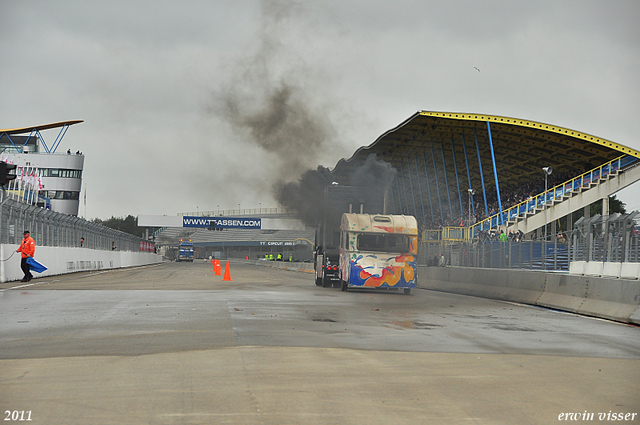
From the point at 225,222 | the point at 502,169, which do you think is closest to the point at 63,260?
the point at 502,169

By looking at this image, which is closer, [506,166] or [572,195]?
[572,195]

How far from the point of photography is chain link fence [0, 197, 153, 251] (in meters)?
27.3

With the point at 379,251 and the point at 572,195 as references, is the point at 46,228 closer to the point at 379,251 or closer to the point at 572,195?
the point at 379,251

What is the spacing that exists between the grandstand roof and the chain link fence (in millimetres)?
15372

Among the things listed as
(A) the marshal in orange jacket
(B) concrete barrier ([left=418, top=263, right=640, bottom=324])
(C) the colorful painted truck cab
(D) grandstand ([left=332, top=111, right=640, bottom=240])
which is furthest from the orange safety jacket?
(B) concrete barrier ([left=418, top=263, right=640, bottom=324])

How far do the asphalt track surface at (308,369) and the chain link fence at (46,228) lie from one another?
14.8m

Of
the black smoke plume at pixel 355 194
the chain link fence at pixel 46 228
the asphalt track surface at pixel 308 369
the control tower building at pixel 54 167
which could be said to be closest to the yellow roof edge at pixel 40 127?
the control tower building at pixel 54 167

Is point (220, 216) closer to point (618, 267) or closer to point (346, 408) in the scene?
point (618, 267)

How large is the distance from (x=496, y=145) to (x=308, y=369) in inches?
2088

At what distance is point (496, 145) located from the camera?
190 feet

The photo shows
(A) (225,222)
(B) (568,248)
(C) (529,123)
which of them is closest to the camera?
(B) (568,248)

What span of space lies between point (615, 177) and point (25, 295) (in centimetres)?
3998

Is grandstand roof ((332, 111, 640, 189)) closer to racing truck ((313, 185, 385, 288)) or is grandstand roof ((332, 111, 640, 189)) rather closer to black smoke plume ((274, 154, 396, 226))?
black smoke plume ((274, 154, 396, 226))

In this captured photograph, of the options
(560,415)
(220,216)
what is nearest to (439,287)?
(560,415)
